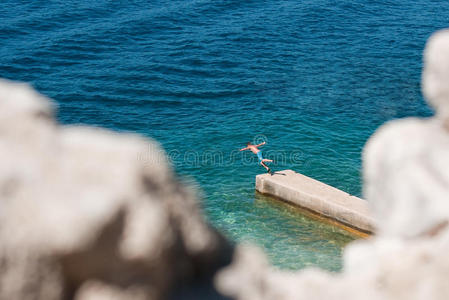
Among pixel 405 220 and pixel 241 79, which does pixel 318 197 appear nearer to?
pixel 241 79

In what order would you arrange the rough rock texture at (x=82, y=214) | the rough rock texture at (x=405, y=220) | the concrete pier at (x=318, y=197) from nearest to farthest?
the rough rock texture at (x=82, y=214)
the rough rock texture at (x=405, y=220)
the concrete pier at (x=318, y=197)

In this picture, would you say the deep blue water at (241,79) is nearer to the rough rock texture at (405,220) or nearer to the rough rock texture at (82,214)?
the rough rock texture at (405,220)

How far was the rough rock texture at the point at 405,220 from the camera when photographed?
4168mm

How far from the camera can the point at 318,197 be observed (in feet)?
84.9

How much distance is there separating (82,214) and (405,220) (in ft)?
7.38

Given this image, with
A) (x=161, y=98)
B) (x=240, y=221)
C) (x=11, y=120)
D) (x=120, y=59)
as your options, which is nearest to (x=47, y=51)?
(x=120, y=59)

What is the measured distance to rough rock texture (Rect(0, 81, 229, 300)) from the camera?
10.6 feet

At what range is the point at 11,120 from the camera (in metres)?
3.57

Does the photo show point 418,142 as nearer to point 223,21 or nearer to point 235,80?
point 235,80

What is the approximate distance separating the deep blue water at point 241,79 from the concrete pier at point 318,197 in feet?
2.33

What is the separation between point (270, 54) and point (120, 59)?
11099mm

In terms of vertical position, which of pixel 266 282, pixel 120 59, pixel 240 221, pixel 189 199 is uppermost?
pixel 189 199

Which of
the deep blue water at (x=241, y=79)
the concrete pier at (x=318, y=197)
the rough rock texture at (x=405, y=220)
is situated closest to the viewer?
the rough rock texture at (x=405, y=220)

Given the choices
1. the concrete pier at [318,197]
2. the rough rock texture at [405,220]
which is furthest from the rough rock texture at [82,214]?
the concrete pier at [318,197]
